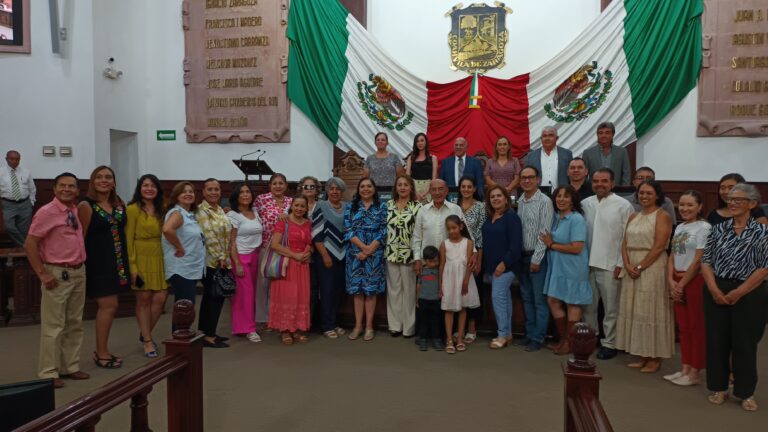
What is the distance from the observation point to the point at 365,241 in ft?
15.1

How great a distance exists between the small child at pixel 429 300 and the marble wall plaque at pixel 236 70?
183 inches

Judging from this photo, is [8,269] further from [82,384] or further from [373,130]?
[373,130]

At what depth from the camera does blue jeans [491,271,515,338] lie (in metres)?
4.36

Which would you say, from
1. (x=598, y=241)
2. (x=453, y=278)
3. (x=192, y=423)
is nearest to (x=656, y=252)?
(x=598, y=241)

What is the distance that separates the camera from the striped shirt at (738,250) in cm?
297

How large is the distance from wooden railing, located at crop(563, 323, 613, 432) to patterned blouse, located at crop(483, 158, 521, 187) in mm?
3979

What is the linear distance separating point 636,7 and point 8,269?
7.90 metres

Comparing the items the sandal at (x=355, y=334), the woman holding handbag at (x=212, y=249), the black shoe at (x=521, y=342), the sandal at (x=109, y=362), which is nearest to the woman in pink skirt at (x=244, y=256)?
the woman holding handbag at (x=212, y=249)

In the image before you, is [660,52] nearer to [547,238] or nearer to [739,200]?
[547,238]

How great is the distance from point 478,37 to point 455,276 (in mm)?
4672

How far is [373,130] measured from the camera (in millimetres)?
7680

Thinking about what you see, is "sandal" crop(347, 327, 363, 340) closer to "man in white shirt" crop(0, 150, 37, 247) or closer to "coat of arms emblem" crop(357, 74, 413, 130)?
"coat of arms emblem" crop(357, 74, 413, 130)

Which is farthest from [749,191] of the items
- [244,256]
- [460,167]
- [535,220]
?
[244,256]

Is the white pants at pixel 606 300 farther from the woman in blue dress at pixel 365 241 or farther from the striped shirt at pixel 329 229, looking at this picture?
the striped shirt at pixel 329 229
